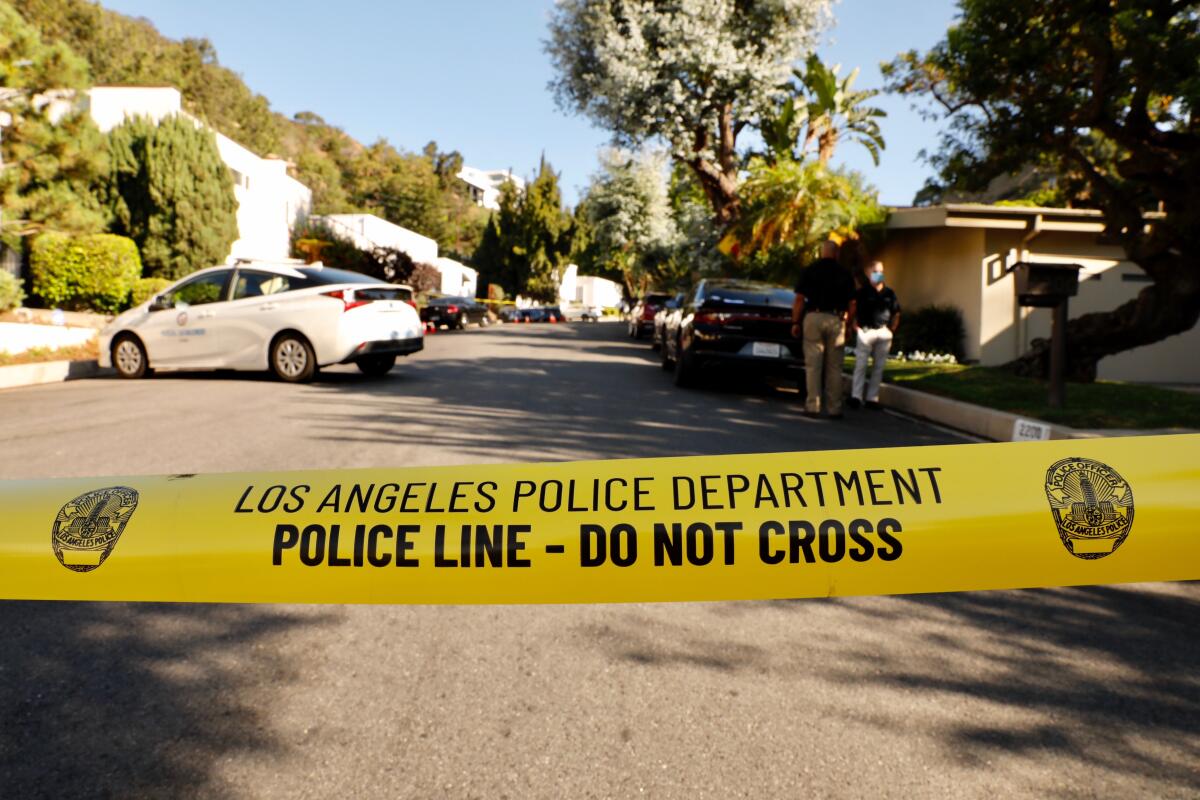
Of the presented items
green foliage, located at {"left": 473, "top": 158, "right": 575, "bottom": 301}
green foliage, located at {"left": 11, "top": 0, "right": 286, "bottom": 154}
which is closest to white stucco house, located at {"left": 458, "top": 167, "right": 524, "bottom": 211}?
green foliage, located at {"left": 11, "top": 0, "right": 286, "bottom": 154}

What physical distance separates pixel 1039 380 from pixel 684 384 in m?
5.38

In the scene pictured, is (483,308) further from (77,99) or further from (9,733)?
(9,733)

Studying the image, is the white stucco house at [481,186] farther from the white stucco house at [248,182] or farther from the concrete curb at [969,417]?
the concrete curb at [969,417]

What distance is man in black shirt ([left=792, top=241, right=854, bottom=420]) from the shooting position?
33.4ft

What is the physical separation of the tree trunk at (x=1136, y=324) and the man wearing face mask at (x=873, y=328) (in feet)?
13.8

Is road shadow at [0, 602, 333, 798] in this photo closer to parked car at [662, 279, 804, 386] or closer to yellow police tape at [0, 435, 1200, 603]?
yellow police tape at [0, 435, 1200, 603]

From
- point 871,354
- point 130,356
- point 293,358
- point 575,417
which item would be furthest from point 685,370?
point 130,356

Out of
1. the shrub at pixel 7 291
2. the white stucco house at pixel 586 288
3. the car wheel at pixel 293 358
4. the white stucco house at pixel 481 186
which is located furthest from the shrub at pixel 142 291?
the white stucco house at pixel 481 186

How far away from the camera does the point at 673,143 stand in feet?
87.5

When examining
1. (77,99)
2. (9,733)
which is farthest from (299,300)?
(9,733)

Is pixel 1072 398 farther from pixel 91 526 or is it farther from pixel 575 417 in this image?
pixel 91 526

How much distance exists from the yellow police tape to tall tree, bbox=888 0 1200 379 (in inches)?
413

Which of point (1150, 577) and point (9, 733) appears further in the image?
point (9, 733)

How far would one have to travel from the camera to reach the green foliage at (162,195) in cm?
2538
